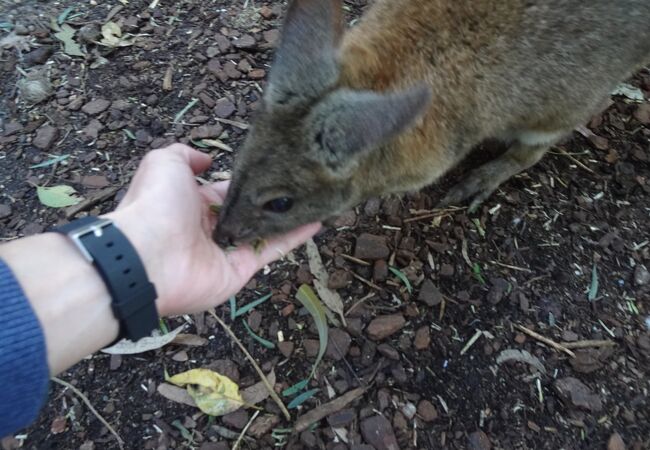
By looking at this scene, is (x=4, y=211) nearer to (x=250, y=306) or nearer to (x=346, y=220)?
(x=250, y=306)

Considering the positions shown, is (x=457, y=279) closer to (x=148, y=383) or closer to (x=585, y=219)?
(x=585, y=219)

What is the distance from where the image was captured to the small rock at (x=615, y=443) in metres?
3.09

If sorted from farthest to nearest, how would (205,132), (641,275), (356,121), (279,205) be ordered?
(205,132)
(641,275)
(279,205)
(356,121)

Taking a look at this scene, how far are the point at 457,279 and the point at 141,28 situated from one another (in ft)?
8.83

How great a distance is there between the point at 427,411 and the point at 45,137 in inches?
107

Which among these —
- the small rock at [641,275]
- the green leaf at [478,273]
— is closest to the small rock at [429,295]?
the green leaf at [478,273]

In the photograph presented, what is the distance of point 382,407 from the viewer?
3127mm

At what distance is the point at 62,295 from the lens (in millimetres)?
2254

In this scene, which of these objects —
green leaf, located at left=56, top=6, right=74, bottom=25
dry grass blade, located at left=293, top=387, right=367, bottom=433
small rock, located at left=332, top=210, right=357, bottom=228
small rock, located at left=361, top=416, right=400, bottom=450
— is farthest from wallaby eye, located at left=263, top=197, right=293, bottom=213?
green leaf, located at left=56, top=6, right=74, bottom=25

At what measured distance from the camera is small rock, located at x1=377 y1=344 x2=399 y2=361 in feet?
10.6

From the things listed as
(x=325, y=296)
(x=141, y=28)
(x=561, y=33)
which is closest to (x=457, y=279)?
(x=325, y=296)

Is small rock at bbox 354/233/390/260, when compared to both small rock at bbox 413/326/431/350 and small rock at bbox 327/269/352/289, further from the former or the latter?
small rock at bbox 413/326/431/350

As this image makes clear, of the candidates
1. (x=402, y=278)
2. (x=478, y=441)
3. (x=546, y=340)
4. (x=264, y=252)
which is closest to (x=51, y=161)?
(x=264, y=252)

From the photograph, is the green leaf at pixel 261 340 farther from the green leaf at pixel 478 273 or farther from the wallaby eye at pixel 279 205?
the green leaf at pixel 478 273
